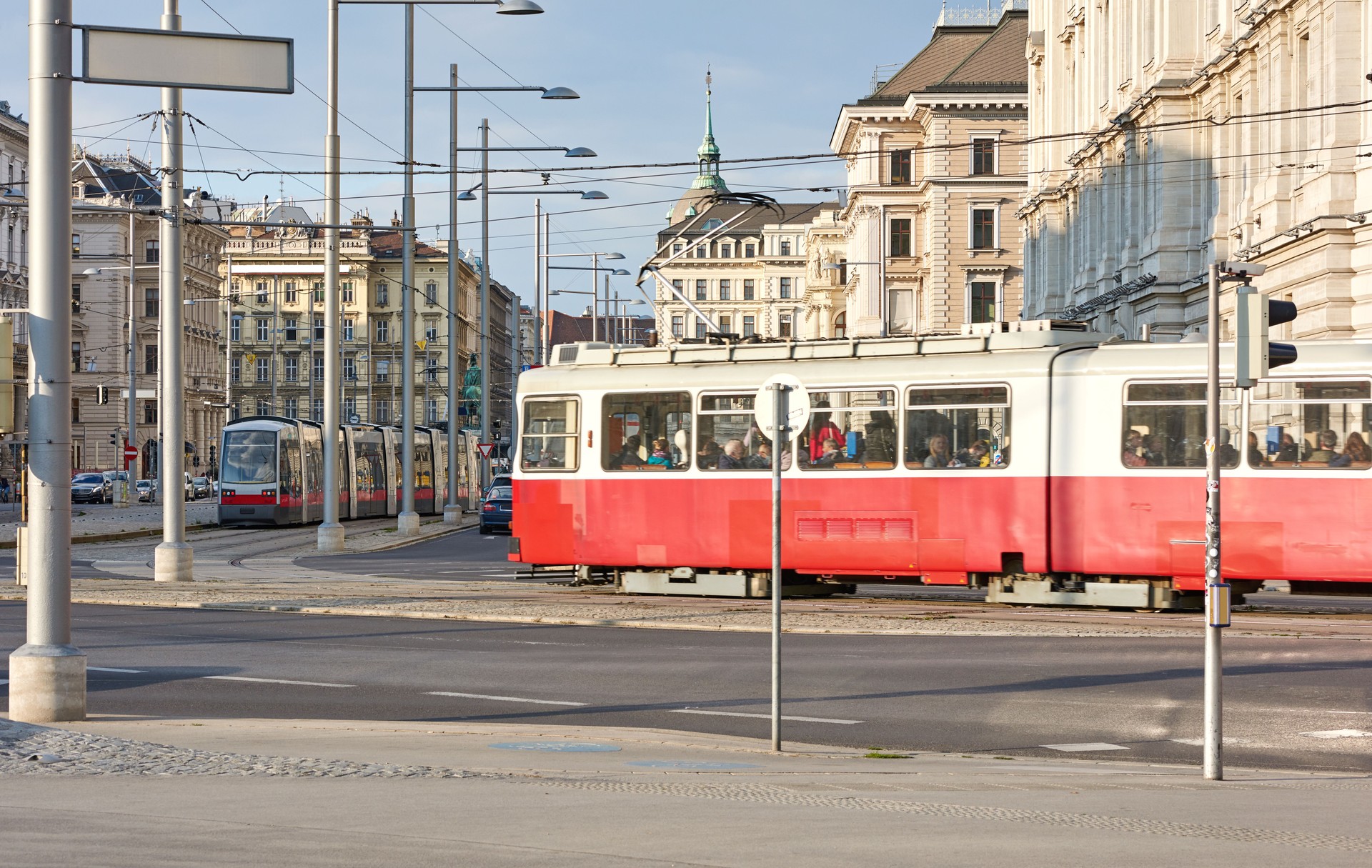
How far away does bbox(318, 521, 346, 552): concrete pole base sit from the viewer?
114ft

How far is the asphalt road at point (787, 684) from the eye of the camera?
40.6 ft

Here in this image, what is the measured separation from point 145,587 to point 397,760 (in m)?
15.5

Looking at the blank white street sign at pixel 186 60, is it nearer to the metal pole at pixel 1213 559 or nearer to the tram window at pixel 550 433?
the metal pole at pixel 1213 559

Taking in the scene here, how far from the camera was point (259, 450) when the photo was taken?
47375 millimetres

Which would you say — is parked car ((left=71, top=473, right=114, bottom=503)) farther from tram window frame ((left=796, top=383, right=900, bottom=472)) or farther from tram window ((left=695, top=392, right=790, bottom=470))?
tram window frame ((left=796, top=383, right=900, bottom=472))

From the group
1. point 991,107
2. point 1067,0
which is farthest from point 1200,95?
point 991,107

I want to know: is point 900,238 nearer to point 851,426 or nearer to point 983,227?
point 983,227

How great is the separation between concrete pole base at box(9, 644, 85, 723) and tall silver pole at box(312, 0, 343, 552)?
19595 millimetres

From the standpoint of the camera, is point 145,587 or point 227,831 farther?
point 145,587

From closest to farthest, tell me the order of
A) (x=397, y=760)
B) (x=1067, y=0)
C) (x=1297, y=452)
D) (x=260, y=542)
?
(x=397, y=760) → (x=1297, y=452) → (x=260, y=542) → (x=1067, y=0)

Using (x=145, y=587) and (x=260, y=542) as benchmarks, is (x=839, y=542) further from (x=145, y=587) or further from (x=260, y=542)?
(x=260, y=542)

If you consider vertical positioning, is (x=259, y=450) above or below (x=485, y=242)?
below

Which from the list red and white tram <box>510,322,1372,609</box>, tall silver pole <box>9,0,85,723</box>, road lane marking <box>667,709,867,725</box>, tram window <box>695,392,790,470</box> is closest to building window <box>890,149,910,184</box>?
red and white tram <box>510,322,1372,609</box>

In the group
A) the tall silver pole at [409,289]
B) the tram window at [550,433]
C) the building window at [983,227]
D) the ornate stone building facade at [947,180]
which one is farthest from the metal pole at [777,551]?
the building window at [983,227]
